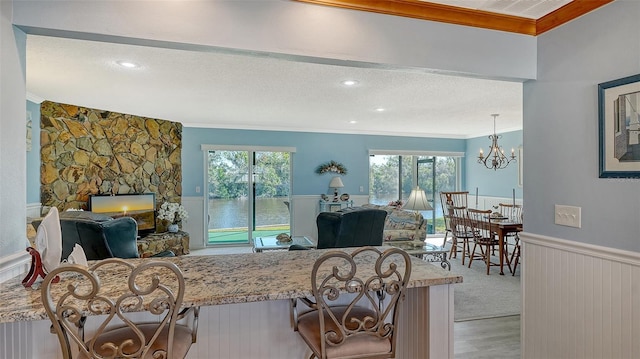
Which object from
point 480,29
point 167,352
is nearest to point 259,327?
point 167,352

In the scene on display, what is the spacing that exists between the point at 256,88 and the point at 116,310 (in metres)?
3.11

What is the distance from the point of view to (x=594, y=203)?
1.91 m

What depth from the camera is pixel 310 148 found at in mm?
7090

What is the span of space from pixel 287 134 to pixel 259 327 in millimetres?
5520

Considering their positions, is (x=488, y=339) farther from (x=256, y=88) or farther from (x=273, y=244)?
(x=256, y=88)

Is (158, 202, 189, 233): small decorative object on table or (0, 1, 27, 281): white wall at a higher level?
(0, 1, 27, 281): white wall

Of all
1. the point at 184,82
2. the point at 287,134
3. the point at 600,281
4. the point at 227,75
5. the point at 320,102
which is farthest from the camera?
the point at 287,134

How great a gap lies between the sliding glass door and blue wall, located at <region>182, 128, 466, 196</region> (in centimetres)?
21

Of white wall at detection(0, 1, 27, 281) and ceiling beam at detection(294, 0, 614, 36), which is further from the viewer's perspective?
ceiling beam at detection(294, 0, 614, 36)

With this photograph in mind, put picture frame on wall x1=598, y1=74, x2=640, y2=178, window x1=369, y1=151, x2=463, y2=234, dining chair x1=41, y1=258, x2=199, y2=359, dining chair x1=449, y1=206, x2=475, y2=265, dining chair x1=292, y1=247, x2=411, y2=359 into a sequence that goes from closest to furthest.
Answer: dining chair x1=41, y1=258, x2=199, y2=359, dining chair x1=292, y1=247, x2=411, y2=359, picture frame on wall x1=598, y1=74, x2=640, y2=178, dining chair x1=449, y1=206, x2=475, y2=265, window x1=369, y1=151, x2=463, y2=234

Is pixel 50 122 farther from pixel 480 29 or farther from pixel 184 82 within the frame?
pixel 480 29

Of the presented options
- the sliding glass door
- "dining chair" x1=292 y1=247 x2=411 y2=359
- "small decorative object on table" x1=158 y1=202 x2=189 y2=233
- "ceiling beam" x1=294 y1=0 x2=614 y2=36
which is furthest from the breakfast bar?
the sliding glass door

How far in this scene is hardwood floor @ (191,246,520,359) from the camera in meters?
2.58

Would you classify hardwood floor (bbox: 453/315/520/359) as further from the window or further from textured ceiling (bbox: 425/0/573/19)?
the window
